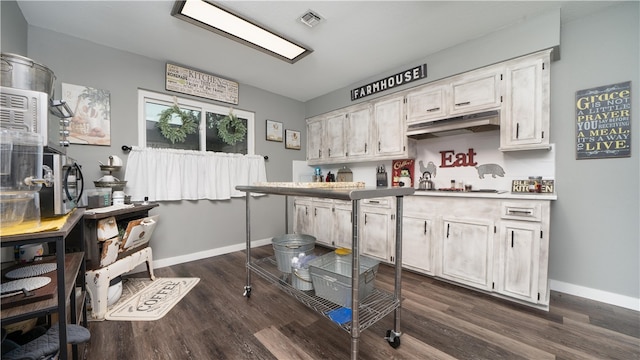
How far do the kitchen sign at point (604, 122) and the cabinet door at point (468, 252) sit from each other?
45.4 inches

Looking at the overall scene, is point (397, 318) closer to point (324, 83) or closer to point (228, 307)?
point (228, 307)

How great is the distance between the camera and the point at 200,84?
3.20 metres

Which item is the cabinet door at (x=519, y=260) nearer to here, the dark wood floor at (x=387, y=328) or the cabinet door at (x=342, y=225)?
the dark wood floor at (x=387, y=328)

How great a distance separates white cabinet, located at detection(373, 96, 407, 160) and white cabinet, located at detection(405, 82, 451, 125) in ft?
0.40

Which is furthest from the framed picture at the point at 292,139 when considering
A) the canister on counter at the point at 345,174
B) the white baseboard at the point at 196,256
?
the white baseboard at the point at 196,256

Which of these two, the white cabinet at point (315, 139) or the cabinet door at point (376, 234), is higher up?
the white cabinet at point (315, 139)

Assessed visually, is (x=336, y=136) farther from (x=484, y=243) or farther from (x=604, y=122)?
(x=604, y=122)

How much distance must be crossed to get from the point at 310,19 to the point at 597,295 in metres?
3.65

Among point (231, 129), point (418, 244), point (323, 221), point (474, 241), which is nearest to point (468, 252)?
point (474, 241)

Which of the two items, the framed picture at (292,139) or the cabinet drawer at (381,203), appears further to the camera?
the framed picture at (292,139)

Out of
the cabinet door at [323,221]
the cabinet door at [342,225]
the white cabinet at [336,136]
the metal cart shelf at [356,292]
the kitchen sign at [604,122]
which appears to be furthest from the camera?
the white cabinet at [336,136]

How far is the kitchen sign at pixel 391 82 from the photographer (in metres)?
2.87

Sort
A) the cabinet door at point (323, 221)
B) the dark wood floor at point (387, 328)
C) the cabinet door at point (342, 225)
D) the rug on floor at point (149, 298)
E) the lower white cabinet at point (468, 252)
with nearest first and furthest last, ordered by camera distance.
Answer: the dark wood floor at point (387, 328) < the rug on floor at point (149, 298) < the lower white cabinet at point (468, 252) < the cabinet door at point (342, 225) < the cabinet door at point (323, 221)

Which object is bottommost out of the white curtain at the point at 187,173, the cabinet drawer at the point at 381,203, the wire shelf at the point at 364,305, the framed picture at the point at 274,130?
the wire shelf at the point at 364,305
